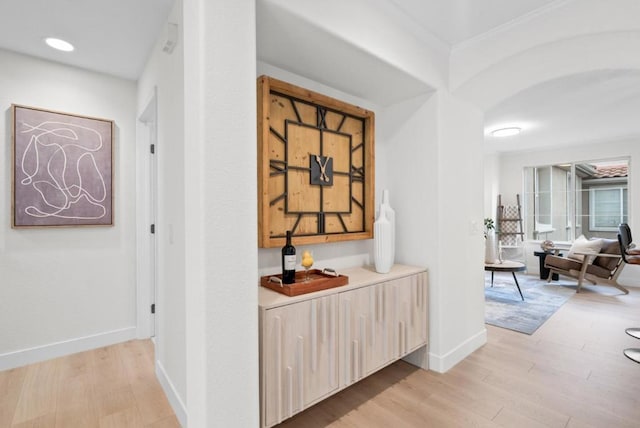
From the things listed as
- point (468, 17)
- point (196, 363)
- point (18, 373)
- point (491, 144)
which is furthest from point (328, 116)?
point (491, 144)

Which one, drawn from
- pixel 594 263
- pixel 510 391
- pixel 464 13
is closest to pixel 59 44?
pixel 464 13

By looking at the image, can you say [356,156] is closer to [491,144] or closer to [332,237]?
[332,237]

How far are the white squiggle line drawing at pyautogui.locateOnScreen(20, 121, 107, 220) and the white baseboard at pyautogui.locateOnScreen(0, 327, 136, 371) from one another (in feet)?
3.58

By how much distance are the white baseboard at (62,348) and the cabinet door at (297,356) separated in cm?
216

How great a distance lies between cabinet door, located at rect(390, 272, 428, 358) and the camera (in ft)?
7.53

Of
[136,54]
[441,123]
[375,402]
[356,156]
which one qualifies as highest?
[136,54]

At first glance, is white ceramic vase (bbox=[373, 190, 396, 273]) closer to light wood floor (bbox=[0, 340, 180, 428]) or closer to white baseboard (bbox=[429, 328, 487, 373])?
white baseboard (bbox=[429, 328, 487, 373])

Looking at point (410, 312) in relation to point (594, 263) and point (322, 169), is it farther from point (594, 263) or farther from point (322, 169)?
point (594, 263)

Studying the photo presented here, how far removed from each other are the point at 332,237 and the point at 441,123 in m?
1.28

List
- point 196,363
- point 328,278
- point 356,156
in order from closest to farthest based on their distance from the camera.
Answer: point 196,363 < point 328,278 < point 356,156

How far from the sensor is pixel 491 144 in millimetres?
6066

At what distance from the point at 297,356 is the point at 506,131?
4916 millimetres

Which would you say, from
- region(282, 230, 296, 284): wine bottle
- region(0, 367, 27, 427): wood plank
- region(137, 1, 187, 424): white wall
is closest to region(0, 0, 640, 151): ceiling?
region(137, 1, 187, 424): white wall

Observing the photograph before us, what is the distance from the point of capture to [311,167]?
2285 mm
